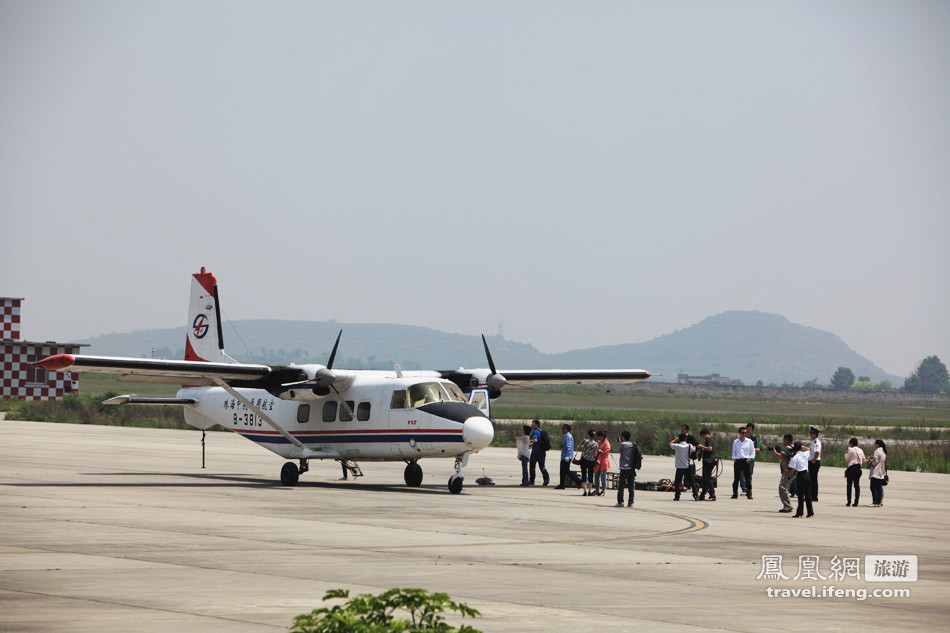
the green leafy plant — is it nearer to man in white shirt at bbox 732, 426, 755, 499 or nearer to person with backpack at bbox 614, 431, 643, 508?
person with backpack at bbox 614, 431, 643, 508

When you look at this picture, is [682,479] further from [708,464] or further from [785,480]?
[785,480]

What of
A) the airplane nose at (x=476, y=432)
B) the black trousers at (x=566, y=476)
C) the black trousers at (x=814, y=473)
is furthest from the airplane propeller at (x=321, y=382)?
the black trousers at (x=814, y=473)

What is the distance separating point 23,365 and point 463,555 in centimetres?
6097

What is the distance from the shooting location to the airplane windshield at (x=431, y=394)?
27.7 meters

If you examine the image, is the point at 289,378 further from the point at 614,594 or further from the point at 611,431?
the point at 611,431

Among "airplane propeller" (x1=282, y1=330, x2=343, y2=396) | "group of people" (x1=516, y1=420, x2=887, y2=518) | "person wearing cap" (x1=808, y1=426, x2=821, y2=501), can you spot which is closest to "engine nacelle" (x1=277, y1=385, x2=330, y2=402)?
"airplane propeller" (x1=282, y1=330, x2=343, y2=396)

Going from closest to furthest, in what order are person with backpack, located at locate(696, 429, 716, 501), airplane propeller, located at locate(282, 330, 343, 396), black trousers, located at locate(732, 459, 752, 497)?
1. person with backpack, located at locate(696, 429, 716, 501)
2. black trousers, located at locate(732, 459, 752, 497)
3. airplane propeller, located at locate(282, 330, 343, 396)

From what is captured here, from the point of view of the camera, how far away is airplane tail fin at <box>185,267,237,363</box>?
33.2 meters

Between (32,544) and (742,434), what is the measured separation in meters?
17.3

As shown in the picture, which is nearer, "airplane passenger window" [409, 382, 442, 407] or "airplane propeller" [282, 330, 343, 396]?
"airplane passenger window" [409, 382, 442, 407]

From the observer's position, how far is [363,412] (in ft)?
93.5

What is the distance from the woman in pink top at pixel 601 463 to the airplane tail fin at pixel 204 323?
11.6 metres

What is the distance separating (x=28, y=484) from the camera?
2686 centimetres

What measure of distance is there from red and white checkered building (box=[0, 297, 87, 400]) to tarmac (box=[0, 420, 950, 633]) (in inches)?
1643
